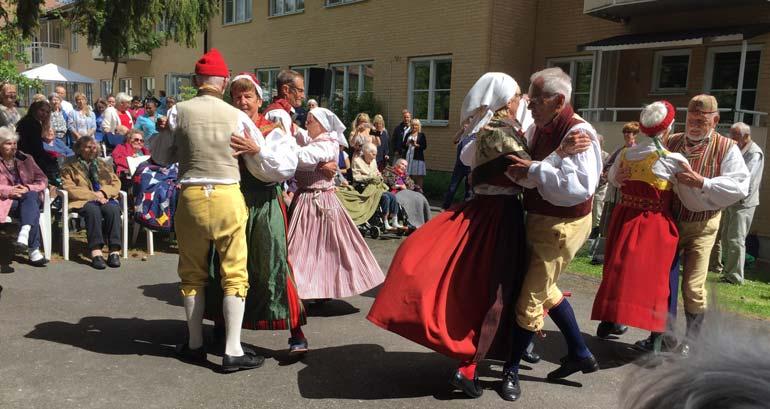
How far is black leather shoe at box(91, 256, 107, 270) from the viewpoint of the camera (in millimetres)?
6504

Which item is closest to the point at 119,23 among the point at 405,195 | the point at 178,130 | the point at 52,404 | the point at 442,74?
the point at 405,195

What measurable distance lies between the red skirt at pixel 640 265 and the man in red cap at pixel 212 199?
2460mm

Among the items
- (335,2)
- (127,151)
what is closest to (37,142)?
(127,151)

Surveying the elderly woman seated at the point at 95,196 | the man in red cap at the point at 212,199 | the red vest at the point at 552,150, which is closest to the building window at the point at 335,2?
the elderly woman seated at the point at 95,196

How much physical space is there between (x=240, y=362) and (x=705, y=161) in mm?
3436

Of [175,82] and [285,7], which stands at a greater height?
[285,7]

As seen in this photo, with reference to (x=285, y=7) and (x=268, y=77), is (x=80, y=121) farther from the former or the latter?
(x=285, y=7)

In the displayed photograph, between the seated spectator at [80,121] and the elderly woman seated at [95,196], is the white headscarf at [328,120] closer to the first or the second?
the elderly woman seated at [95,196]

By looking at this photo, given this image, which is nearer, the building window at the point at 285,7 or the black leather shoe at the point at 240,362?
the black leather shoe at the point at 240,362

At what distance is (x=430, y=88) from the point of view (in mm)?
15547

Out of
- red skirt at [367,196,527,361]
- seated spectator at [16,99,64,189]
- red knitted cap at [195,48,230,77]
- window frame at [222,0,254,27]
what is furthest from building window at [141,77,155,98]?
red skirt at [367,196,527,361]

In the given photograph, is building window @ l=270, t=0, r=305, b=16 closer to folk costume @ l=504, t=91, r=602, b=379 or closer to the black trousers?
the black trousers

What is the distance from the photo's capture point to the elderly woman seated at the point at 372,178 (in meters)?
9.43

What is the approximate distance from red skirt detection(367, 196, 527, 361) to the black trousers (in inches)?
181
